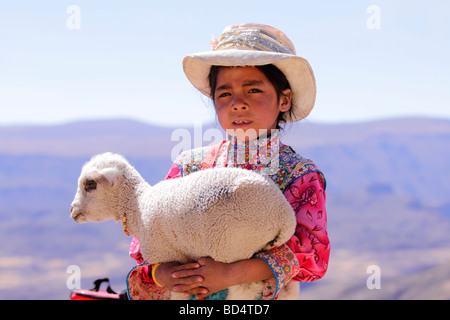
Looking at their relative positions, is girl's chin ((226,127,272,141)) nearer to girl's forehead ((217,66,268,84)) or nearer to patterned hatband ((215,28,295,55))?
girl's forehead ((217,66,268,84))

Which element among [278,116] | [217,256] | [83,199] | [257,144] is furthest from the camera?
[278,116]

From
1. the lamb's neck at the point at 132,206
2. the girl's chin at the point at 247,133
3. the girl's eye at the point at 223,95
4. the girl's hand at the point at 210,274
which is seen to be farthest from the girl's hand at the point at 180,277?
the girl's eye at the point at 223,95

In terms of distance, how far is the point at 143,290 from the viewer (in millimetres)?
1631

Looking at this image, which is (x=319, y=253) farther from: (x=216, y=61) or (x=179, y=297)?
(x=216, y=61)

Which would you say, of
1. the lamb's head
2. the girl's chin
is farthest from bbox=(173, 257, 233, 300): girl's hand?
the girl's chin

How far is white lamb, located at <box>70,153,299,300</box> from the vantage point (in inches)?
52.9

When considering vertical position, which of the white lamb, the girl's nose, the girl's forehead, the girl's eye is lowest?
the white lamb

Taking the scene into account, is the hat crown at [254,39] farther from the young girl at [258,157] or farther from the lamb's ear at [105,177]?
the lamb's ear at [105,177]

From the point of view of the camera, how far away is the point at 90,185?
Result: 62.7 inches

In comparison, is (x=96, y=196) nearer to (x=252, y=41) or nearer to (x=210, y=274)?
(x=210, y=274)

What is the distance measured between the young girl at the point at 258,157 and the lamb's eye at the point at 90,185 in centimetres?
29
